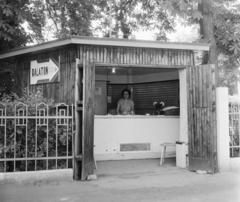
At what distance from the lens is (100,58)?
6770mm

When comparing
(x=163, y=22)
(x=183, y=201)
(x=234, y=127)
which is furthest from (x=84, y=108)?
(x=163, y=22)

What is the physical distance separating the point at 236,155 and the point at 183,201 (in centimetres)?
338

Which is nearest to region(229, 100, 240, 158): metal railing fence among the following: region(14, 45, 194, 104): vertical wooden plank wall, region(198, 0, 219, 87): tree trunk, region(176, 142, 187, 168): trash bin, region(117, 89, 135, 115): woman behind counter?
region(176, 142, 187, 168): trash bin

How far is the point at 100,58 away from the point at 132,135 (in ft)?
9.26

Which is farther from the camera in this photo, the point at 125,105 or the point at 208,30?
the point at 125,105

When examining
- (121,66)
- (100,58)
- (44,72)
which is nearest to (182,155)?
(121,66)

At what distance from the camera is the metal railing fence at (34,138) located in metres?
5.91

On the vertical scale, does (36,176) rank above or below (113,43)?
below

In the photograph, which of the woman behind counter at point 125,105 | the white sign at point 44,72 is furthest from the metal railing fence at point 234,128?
the white sign at point 44,72

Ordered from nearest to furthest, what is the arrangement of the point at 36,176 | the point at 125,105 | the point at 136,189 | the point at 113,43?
the point at 136,189, the point at 36,176, the point at 113,43, the point at 125,105

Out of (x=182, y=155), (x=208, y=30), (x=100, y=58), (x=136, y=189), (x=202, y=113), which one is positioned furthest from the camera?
(x=208, y=30)

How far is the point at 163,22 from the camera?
1307 cm

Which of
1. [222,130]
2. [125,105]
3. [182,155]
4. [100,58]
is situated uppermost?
[100,58]

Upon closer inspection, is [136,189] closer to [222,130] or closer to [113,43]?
[222,130]
